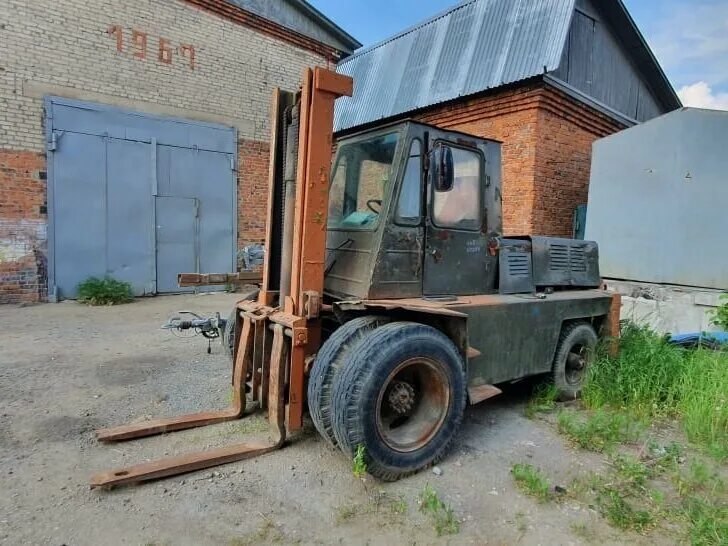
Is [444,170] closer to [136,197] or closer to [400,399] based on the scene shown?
[400,399]

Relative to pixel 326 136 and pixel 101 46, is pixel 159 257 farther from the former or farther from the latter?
pixel 326 136

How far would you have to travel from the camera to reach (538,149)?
8.18 meters

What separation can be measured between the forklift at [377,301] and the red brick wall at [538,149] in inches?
178

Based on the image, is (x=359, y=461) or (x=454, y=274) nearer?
(x=359, y=461)

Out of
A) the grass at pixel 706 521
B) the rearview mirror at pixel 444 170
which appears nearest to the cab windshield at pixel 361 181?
the rearview mirror at pixel 444 170

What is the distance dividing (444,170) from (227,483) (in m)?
2.49

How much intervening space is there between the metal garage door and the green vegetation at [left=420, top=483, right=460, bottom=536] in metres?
8.24

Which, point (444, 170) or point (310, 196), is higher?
point (444, 170)

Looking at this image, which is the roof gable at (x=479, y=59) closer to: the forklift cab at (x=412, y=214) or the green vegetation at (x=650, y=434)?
the forklift cab at (x=412, y=214)

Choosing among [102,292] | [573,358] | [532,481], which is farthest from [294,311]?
[102,292]

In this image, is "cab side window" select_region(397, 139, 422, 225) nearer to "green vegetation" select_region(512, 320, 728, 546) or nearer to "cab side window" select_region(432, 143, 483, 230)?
"cab side window" select_region(432, 143, 483, 230)

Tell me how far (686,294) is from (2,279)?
1075cm

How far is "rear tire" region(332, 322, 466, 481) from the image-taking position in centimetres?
274

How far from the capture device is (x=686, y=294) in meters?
6.42
